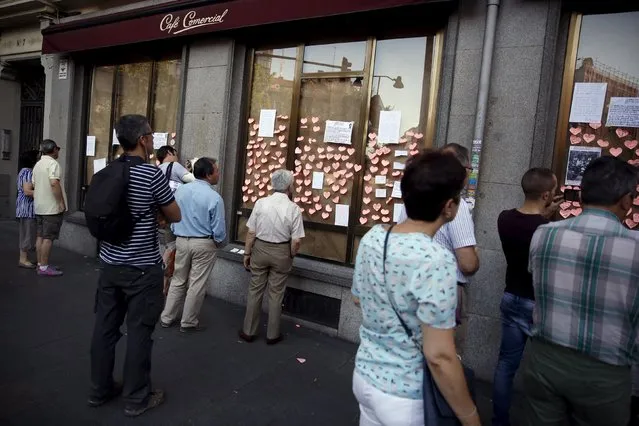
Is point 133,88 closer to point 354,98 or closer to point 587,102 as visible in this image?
point 354,98

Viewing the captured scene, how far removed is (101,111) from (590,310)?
27.8ft

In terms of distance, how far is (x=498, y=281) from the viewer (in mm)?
4262

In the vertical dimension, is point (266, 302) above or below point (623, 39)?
below

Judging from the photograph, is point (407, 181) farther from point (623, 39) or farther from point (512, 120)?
point (623, 39)

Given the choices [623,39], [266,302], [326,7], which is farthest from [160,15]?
[623,39]

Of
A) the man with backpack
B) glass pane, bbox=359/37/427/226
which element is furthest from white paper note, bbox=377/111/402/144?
the man with backpack

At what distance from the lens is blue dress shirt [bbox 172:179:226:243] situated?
472 centimetres

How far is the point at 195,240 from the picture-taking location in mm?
4820

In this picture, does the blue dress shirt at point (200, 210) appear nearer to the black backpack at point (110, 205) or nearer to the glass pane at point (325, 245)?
the glass pane at point (325, 245)

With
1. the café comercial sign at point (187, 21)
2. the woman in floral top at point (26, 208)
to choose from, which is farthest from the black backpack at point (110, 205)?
the woman in floral top at point (26, 208)

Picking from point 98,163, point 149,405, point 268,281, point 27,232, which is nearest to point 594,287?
point 149,405

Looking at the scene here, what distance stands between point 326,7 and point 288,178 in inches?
78.6

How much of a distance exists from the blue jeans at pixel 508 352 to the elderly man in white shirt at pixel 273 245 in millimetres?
2163

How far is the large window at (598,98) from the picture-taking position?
3.99 meters
